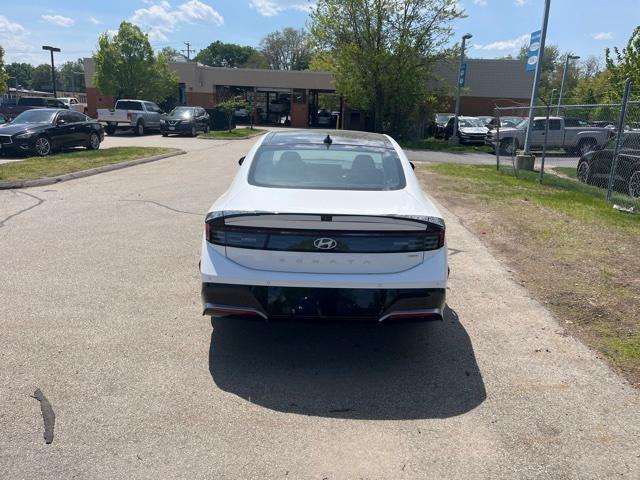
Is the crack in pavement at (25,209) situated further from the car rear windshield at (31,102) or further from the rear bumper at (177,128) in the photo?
the car rear windshield at (31,102)

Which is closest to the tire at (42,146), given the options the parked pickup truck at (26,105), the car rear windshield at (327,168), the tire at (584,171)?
the car rear windshield at (327,168)

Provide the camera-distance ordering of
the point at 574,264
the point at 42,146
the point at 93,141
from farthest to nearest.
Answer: the point at 93,141, the point at 42,146, the point at 574,264

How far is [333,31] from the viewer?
30.7 meters

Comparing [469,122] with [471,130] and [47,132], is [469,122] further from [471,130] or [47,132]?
[47,132]

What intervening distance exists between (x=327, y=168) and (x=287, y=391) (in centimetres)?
196

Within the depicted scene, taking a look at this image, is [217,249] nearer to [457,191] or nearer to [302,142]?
[302,142]

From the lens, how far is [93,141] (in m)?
18.9

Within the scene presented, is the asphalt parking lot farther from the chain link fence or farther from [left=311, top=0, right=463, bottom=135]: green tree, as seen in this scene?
[left=311, top=0, right=463, bottom=135]: green tree

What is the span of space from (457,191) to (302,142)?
8221 mm

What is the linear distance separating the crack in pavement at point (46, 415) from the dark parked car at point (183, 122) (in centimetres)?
2798

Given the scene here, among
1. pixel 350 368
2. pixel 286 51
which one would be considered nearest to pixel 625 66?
pixel 350 368

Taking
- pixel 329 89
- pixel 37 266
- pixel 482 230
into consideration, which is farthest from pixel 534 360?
pixel 329 89

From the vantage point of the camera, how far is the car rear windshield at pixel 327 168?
A: 13.8 ft

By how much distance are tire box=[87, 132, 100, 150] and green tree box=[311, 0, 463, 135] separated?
52.7 feet
